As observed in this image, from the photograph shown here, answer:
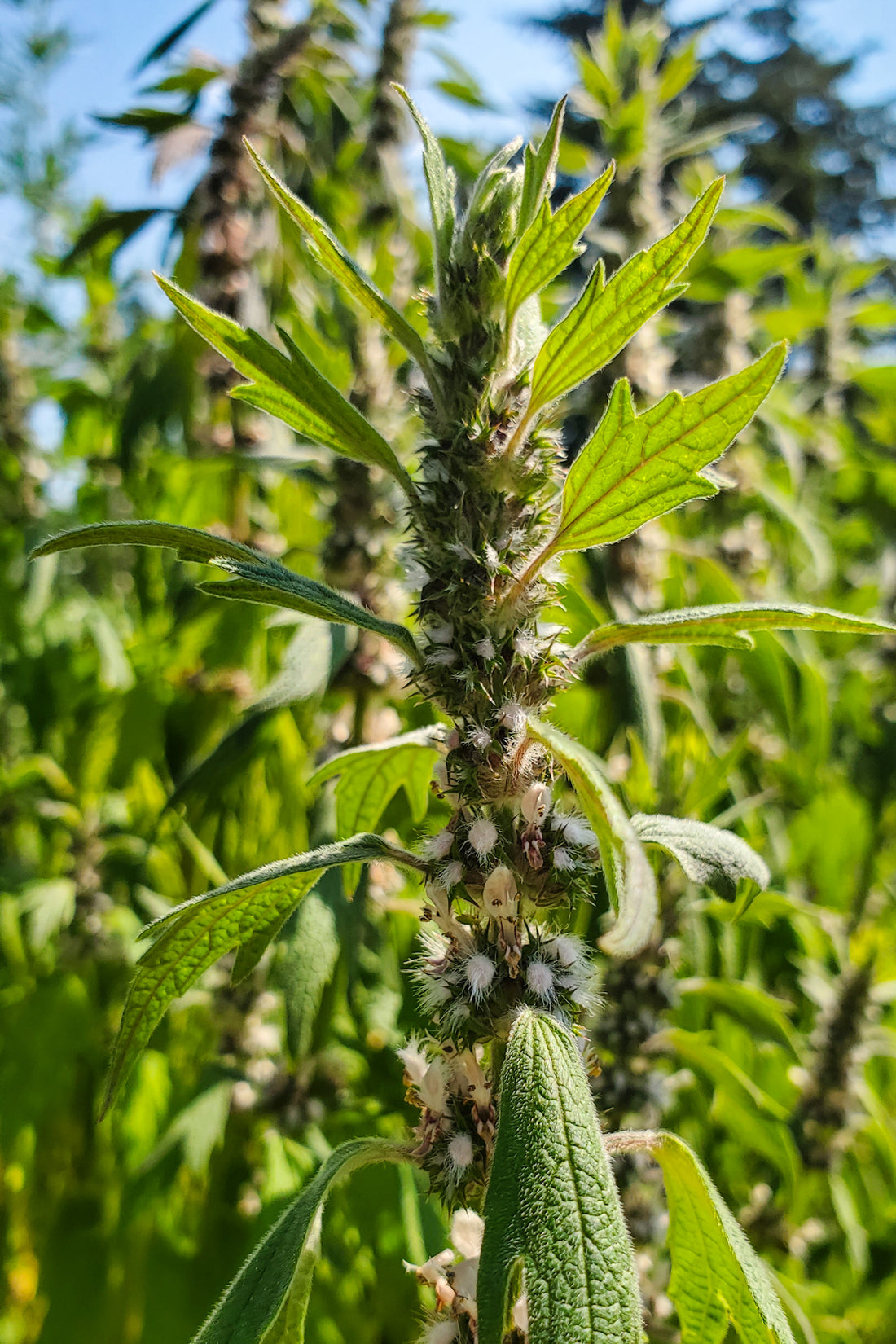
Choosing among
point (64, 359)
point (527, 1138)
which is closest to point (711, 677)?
point (527, 1138)

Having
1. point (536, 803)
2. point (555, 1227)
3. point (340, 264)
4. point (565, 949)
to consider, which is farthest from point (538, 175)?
point (555, 1227)

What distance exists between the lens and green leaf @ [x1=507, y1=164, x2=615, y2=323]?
65 centimetres

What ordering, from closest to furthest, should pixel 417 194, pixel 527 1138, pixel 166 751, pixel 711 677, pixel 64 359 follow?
1. pixel 527 1138
2. pixel 166 751
3. pixel 711 677
4. pixel 417 194
5. pixel 64 359

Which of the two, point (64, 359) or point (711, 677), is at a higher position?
point (64, 359)

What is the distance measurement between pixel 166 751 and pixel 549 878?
1.39m

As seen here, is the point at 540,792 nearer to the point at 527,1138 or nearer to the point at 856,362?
the point at 527,1138

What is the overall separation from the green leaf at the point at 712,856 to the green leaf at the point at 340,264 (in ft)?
1.39

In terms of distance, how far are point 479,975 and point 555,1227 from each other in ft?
0.65

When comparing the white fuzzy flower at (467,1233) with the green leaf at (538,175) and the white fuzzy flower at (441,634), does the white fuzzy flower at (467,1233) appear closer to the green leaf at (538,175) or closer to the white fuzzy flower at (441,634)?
the white fuzzy flower at (441,634)

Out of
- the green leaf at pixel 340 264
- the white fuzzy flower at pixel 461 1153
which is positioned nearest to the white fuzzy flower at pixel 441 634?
the green leaf at pixel 340 264

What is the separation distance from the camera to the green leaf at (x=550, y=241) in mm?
651

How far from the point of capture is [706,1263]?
73cm

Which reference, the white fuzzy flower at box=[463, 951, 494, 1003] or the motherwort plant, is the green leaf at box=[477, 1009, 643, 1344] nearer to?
the motherwort plant

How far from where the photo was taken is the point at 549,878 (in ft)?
2.38
